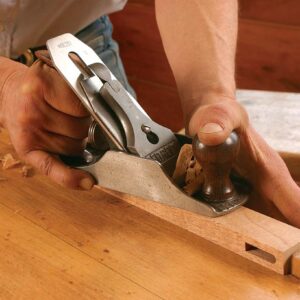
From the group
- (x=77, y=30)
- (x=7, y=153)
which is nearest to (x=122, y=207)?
(x=7, y=153)

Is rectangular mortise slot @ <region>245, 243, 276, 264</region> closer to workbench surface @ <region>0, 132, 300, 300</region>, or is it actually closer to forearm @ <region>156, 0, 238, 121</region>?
workbench surface @ <region>0, 132, 300, 300</region>

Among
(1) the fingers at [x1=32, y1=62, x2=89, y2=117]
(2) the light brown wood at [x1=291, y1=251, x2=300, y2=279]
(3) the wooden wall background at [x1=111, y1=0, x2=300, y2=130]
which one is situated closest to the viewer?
(2) the light brown wood at [x1=291, y1=251, x2=300, y2=279]

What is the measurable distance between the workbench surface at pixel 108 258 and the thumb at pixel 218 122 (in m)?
0.18

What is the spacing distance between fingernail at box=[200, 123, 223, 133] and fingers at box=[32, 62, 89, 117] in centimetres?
30

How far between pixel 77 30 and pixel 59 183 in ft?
2.24

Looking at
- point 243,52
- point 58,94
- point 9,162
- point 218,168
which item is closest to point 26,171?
point 9,162

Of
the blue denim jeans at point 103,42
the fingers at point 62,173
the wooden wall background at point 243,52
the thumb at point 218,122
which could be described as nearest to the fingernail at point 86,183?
the fingers at point 62,173

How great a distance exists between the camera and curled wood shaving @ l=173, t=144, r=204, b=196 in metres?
1.02

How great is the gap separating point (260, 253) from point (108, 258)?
0.24 metres

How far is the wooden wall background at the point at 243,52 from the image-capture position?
2.45 metres

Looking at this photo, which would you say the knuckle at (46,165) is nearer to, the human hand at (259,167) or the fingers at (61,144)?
the fingers at (61,144)

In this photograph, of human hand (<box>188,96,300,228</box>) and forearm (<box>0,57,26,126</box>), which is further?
forearm (<box>0,57,26,126</box>)

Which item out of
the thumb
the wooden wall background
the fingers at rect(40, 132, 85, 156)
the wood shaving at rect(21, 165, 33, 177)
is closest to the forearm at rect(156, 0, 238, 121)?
the thumb

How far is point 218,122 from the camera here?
0.95 metres
